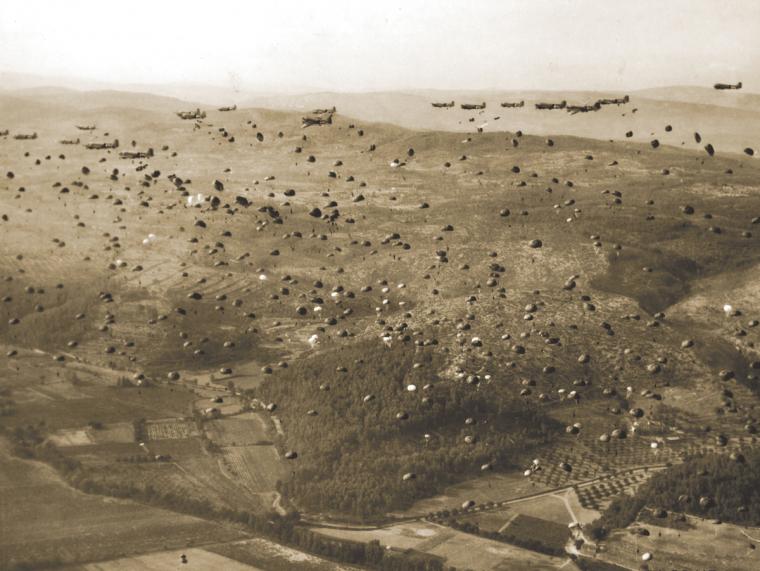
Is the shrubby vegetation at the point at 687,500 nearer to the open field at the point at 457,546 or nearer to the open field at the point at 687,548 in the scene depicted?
the open field at the point at 687,548

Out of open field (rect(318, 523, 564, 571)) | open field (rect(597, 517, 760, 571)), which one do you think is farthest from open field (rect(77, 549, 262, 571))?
open field (rect(597, 517, 760, 571))

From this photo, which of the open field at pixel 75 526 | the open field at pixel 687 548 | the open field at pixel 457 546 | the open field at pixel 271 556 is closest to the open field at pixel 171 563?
the open field at pixel 271 556

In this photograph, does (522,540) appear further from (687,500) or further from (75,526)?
(75,526)

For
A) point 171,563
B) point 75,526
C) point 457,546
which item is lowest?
point 457,546

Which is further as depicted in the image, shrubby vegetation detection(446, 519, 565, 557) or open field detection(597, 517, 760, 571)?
shrubby vegetation detection(446, 519, 565, 557)

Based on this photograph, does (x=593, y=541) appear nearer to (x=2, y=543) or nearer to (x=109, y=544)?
(x=109, y=544)

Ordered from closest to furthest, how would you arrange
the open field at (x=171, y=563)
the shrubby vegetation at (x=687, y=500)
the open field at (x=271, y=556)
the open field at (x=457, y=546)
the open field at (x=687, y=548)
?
the open field at (x=171, y=563) < the open field at (x=687, y=548) < the open field at (x=271, y=556) < the open field at (x=457, y=546) < the shrubby vegetation at (x=687, y=500)

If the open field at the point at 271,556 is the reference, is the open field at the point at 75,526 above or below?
above

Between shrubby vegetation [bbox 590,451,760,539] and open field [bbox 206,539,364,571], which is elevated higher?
shrubby vegetation [bbox 590,451,760,539]

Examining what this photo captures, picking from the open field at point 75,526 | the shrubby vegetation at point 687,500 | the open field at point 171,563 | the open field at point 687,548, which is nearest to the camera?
the open field at point 171,563

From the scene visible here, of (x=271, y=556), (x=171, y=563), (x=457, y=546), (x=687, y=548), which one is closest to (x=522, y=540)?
(x=457, y=546)

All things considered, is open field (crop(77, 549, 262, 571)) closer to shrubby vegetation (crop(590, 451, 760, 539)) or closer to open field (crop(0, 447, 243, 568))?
open field (crop(0, 447, 243, 568))
